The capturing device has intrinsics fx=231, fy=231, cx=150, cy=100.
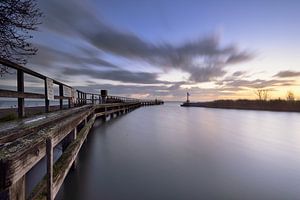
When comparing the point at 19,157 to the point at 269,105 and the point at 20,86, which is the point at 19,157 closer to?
the point at 20,86

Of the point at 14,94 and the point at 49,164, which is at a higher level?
the point at 14,94

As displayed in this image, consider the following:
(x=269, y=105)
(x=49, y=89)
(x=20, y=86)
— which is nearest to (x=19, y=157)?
(x=20, y=86)

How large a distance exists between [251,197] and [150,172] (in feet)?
6.91

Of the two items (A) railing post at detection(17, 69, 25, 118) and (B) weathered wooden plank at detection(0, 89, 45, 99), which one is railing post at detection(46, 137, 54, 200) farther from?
(A) railing post at detection(17, 69, 25, 118)

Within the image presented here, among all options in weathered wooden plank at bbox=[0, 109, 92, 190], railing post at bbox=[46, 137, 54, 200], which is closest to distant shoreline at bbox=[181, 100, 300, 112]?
railing post at bbox=[46, 137, 54, 200]

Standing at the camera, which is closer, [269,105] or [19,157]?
[19,157]

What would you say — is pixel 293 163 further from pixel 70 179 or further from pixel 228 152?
pixel 70 179

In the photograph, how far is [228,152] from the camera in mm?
7395

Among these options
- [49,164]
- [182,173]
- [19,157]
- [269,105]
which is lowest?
[182,173]

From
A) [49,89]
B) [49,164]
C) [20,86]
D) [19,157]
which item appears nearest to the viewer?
[19,157]

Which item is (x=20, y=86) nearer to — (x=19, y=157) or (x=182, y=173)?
(x=19, y=157)

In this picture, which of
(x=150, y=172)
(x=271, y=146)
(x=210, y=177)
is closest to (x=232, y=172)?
(x=210, y=177)

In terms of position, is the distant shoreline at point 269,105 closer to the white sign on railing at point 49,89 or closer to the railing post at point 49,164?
the white sign on railing at point 49,89

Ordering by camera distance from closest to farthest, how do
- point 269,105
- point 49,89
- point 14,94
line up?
point 14,94 < point 49,89 < point 269,105
